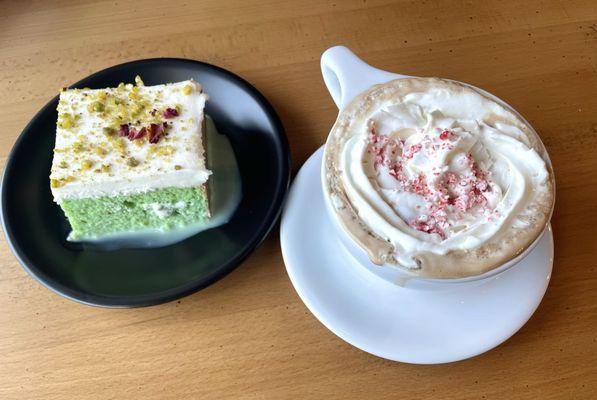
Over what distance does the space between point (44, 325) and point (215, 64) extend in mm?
610

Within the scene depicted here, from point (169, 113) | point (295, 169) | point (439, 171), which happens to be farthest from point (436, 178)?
point (169, 113)

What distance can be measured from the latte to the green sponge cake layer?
287 millimetres

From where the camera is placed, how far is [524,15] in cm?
120

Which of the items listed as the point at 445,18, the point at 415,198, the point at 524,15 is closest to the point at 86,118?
the point at 415,198

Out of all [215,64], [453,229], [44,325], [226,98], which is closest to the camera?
[453,229]

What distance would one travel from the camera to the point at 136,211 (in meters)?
0.93

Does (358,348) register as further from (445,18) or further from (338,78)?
(445,18)

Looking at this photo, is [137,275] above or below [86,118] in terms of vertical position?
below

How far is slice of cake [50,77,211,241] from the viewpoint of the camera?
34.4 inches

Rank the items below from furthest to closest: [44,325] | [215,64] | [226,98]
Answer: [215,64] < [226,98] < [44,325]

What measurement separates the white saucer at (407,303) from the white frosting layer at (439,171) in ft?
0.34

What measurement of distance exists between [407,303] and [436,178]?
0.64 feet

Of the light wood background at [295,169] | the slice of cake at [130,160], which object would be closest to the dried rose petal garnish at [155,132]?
the slice of cake at [130,160]

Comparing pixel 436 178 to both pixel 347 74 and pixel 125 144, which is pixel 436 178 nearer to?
pixel 347 74
